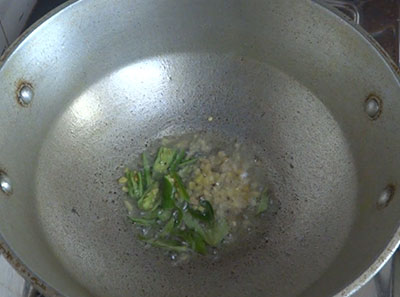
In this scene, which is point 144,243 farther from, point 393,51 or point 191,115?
point 393,51

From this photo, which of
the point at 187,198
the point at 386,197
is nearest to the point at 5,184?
the point at 187,198

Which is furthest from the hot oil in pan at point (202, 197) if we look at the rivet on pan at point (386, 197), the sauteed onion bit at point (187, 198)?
the rivet on pan at point (386, 197)

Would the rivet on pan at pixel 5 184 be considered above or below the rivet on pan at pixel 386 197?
above

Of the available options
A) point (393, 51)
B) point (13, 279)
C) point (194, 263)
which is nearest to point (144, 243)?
point (194, 263)

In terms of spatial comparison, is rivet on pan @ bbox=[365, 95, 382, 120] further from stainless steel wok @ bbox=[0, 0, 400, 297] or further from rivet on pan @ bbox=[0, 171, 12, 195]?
rivet on pan @ bbox=[0, 171, 12, 195]

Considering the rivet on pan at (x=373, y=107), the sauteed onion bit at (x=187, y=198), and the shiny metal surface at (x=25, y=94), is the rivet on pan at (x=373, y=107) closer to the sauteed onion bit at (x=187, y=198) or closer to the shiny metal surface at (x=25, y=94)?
the sauteed onion bit at (x=187, y=198)
